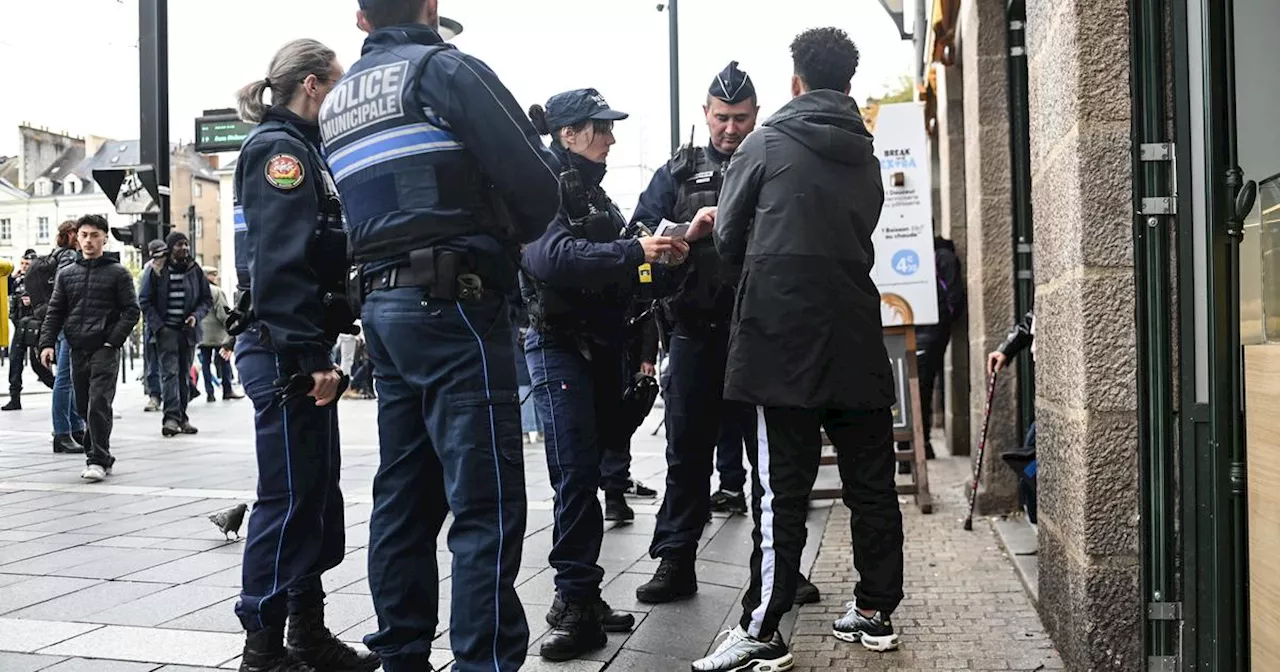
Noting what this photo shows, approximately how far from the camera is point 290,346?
11.8 feet

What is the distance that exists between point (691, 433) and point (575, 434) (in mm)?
646

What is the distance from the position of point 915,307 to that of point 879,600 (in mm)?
3436

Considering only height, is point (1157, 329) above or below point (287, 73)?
below

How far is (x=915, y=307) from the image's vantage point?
7.19 metres

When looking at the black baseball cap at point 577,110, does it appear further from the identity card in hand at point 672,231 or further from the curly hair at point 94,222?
the curly hair at point 94,222

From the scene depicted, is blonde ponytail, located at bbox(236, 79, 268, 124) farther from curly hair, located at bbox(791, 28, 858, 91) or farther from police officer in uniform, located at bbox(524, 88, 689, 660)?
curly hair, located at bbox(791, 28, 858, 91)

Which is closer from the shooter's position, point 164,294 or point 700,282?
point 700,282

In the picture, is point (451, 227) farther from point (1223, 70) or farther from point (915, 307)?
point (915, 307)

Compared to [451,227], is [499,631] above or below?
below

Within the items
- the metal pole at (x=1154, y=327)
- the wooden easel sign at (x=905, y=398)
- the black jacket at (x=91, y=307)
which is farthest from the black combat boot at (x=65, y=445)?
the metal pole at (x=1154, y=327)

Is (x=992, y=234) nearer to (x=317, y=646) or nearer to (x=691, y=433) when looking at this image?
(x=691, y=433)

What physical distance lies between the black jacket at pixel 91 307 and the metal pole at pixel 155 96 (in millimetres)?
4343

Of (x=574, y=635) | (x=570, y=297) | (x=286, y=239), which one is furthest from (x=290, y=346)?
(x=574, y=635)

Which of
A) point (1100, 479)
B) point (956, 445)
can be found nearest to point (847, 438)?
point (1100, 479)
